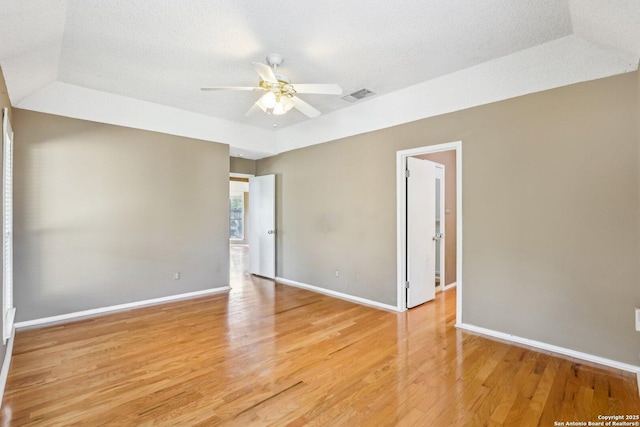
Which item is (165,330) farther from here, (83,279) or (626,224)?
(626,224)

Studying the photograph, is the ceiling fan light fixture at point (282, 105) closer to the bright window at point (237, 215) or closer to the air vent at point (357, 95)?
the air vent at point (357, 95)

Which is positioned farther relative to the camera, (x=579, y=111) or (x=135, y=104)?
(x=135, y=104)

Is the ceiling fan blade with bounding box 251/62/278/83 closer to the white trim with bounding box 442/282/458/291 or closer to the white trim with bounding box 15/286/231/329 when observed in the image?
the white trim with bounding box 15/286/231/329

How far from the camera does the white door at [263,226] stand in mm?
5910

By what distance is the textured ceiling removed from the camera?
7.47 feet

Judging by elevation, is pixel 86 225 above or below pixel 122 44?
below

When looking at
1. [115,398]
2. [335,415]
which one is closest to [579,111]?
[335,415]

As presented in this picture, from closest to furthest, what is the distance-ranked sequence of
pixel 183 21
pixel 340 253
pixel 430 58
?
1. pixel 183 21
2. pixel 430 58
3. pixel 340 253

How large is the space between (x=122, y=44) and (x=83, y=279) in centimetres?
287

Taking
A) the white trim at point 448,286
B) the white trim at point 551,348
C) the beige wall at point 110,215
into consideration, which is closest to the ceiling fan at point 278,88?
the beige wall at point 110,215

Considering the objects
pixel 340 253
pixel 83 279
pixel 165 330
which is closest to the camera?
pixel 165 330

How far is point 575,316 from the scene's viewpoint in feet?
9.06

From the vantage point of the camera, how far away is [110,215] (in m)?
4.08

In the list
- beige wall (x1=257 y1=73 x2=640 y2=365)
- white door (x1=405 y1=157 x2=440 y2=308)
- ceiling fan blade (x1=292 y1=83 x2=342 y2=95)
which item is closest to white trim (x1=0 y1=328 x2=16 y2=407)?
ceiling fan blade (x1=292 y1=83 x2=342 y2=95)
